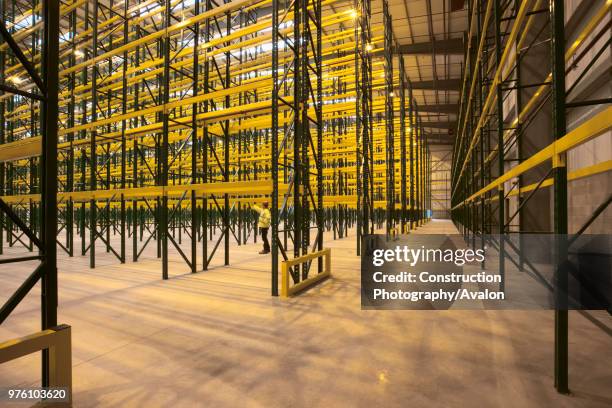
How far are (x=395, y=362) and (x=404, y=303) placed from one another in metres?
2.46

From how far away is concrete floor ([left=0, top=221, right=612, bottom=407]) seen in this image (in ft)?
10.1

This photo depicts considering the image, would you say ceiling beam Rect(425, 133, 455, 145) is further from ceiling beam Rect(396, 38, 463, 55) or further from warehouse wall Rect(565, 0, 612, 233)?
warehouse wall Rect(565, 0, 612, 233)

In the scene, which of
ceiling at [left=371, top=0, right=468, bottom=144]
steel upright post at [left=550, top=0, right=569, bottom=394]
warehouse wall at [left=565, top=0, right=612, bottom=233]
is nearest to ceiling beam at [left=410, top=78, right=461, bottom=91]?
ceiling at [left=371, top=0, right=468, bottom=144]

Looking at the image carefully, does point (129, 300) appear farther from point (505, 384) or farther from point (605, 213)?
point (605, 213)

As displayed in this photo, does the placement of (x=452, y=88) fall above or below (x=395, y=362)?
above

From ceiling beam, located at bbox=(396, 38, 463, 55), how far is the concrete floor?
62.6ft

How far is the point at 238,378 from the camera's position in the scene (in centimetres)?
339

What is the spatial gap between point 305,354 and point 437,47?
851 inches

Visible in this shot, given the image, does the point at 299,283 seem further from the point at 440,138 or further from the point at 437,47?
the point at 440,138

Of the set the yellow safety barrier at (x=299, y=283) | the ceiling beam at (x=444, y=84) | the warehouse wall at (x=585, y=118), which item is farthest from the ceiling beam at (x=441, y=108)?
the yellow safety barrier at (x=299, y=283)

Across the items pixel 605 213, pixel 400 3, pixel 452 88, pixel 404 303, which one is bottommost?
pixel 404 303

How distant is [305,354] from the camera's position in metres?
3.92

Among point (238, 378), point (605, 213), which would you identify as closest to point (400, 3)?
point (605, 213)

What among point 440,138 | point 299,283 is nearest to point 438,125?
point 440,138
